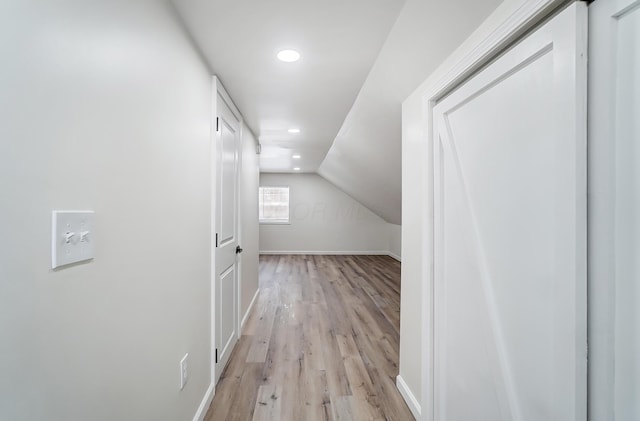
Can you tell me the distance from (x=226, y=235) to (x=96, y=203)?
1589 millimetres

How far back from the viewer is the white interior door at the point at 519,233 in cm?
78

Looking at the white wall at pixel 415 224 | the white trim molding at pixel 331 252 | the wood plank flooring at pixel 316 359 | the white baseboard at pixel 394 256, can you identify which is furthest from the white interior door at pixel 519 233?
the white trim molding at pixel 331 252

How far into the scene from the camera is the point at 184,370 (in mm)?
1537

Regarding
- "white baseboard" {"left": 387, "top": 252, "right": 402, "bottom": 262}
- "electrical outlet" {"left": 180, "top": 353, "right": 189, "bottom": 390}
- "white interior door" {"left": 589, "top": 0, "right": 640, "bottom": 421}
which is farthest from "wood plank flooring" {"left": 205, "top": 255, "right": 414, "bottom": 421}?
"white baseboard" {"left": 387, "top": 252, "right": 402, "bottom": 262}

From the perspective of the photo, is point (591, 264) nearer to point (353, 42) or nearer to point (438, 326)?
point (438, 326)

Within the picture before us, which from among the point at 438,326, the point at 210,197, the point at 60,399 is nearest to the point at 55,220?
the point at 60,399

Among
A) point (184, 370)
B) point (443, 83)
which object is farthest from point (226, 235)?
point (443, 83)

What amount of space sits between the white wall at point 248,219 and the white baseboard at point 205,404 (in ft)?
3.73

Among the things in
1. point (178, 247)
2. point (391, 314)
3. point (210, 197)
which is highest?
point (210, 197)

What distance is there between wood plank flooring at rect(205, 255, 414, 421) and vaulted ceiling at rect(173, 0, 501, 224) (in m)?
2.00

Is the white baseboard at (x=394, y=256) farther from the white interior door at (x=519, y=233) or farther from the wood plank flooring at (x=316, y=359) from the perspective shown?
the white interior door at (x=519, y=233)

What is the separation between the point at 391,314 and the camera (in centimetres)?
362

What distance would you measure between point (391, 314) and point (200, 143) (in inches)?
117

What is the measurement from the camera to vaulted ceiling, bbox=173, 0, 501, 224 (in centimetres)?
131
